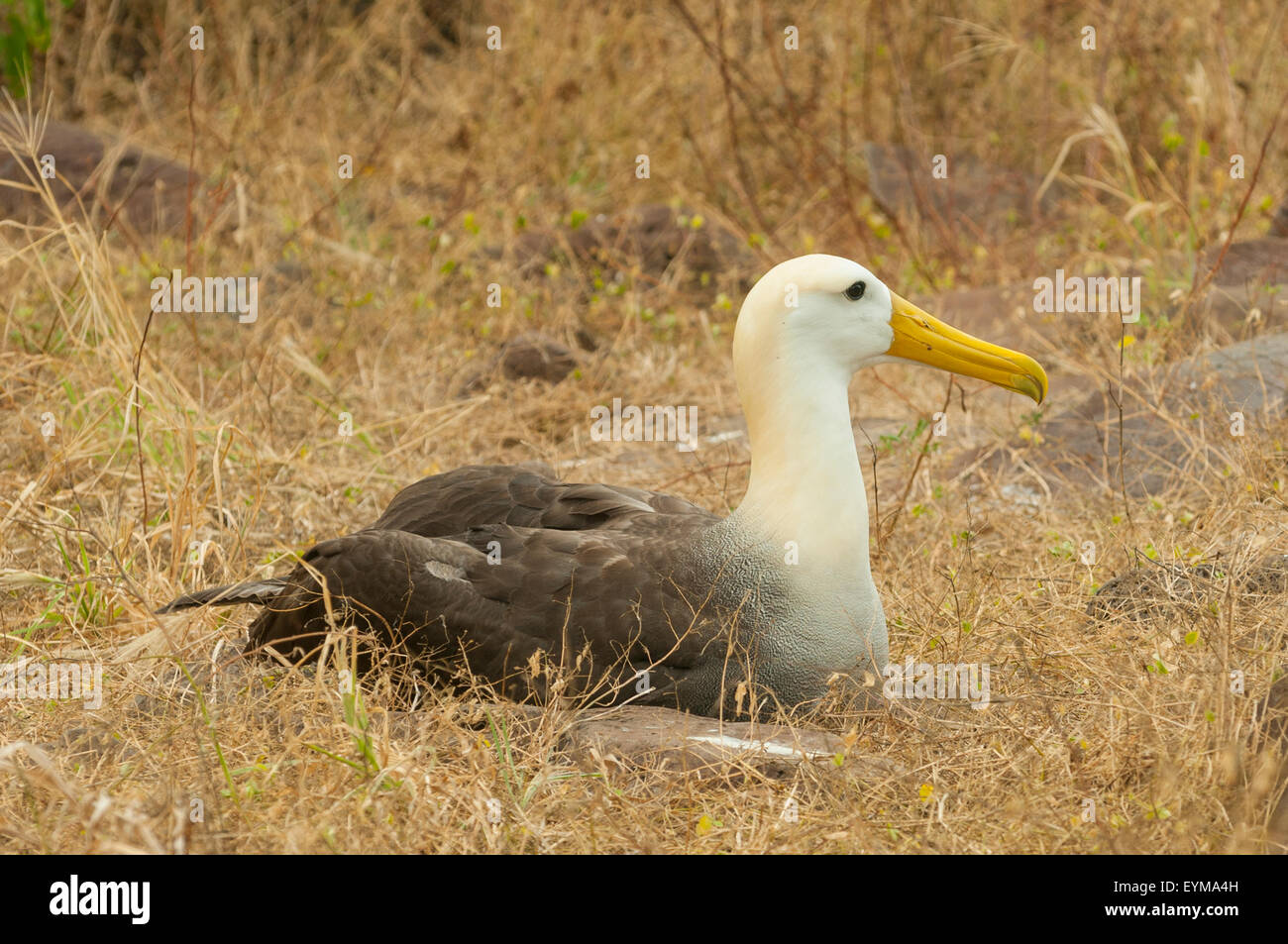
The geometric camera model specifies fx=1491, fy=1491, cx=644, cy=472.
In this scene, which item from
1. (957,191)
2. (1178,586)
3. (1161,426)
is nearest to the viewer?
(1178,586)

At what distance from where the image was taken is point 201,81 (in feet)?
32.8

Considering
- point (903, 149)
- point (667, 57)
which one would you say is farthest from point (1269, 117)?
point (667, 57)

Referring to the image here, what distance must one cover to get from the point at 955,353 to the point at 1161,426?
170 centimetres

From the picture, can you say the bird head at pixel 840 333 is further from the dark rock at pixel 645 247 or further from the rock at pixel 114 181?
the rock at pixel 114 181

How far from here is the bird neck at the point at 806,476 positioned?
3.27m

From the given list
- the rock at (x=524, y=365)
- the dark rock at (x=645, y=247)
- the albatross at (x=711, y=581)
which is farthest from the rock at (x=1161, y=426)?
the dark rock at (x=645, y=247)

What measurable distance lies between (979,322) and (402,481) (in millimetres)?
2846

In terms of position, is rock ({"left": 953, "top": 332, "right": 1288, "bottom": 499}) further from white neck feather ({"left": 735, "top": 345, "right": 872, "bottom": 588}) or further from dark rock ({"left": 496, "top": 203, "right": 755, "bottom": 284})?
dark rock ({"left": 496, "top": 203, "right": 755, "bottom": 284})

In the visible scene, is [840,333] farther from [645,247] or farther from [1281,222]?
[1281,222]

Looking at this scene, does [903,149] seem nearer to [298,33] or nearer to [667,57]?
[667,57]

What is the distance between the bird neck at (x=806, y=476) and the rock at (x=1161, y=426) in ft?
5.11

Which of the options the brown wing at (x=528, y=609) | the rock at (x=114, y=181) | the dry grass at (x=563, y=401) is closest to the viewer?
the dry grass at (x=563, y=401)

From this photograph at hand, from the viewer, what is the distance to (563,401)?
19.5 ft

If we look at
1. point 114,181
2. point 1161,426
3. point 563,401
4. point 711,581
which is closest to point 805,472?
point 711,581
